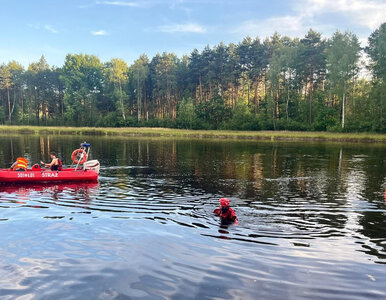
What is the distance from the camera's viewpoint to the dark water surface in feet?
24.1

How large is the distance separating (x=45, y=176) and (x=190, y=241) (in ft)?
42.6

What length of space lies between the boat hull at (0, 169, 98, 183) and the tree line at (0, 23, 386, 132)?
5472 cm

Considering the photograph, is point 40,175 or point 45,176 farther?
point 45,176

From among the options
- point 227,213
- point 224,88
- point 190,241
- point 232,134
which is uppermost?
point 224,88

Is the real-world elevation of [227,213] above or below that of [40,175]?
below

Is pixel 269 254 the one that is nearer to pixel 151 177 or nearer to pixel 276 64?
pixel 151 177

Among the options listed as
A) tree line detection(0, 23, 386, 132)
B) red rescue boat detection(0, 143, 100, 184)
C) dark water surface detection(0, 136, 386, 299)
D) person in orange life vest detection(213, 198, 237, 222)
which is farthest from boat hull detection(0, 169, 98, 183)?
tree line detection(0, 23, 386, 132)

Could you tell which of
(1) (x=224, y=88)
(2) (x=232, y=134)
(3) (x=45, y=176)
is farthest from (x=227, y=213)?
(1) (x=224, y=88)

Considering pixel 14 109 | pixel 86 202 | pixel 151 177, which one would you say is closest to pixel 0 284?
pixel 86 202

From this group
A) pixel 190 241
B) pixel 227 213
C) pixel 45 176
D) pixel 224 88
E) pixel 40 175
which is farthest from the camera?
pixel 224 88

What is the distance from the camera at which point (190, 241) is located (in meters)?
10.2

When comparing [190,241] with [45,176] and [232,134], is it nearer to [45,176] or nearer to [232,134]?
[45,176]

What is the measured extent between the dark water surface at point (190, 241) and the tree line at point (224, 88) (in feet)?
165

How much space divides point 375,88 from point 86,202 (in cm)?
6228
